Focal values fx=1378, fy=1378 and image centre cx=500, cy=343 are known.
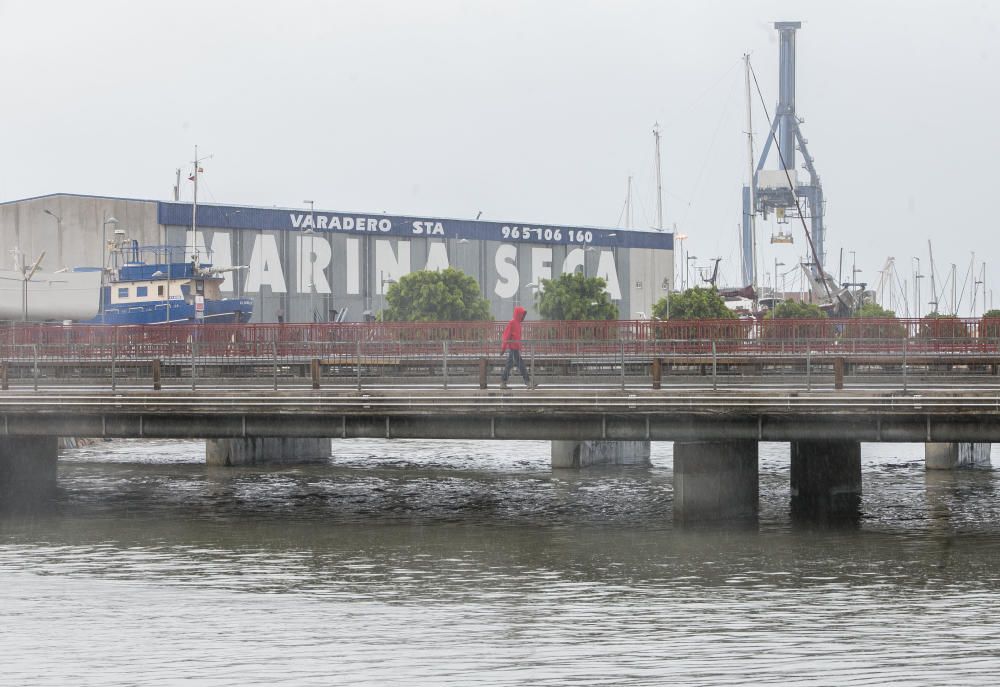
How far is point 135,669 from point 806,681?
811cm

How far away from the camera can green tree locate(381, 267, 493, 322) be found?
97.2 meters

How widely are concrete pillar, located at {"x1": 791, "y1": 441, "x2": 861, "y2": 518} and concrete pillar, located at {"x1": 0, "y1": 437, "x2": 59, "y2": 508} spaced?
19.2 meters

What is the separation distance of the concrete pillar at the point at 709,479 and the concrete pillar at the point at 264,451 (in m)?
19.2

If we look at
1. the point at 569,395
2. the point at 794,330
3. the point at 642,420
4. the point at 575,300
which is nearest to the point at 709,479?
the point at 642,420

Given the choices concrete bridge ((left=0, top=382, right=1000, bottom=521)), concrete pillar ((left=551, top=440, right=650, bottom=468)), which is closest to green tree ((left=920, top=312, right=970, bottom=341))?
concrete bridge ((left=0, top=382, right=1000, bottom=521))

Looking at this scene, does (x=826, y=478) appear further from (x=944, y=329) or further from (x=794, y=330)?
(x=944, y=329)

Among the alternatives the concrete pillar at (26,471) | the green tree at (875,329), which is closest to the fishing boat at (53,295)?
the concrete pillar at (26,471)

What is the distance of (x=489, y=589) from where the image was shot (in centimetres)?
2259

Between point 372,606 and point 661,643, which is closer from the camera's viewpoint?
point 661,643

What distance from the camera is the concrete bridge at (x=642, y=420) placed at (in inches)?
1061

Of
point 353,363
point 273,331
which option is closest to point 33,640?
point 353,363

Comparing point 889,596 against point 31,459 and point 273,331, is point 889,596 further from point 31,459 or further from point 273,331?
point 273,331

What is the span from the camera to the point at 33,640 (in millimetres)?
18875

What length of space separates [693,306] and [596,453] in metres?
58.4
